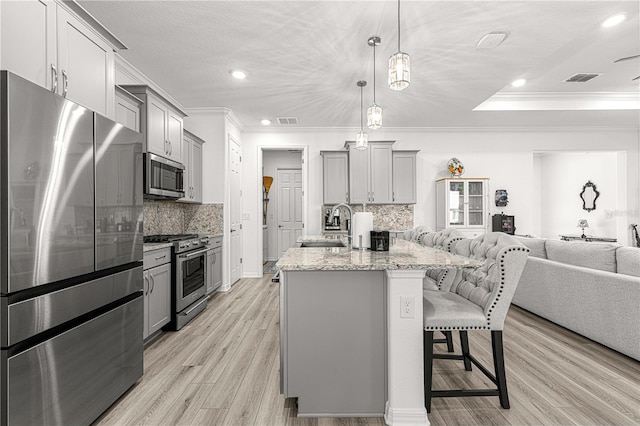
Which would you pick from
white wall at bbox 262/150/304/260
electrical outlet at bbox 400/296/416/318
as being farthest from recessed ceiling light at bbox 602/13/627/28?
white wall at bbox 262/150/304/260

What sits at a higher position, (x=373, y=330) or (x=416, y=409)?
(x=373, y=330)

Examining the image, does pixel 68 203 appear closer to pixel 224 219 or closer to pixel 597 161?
pixel 224 219

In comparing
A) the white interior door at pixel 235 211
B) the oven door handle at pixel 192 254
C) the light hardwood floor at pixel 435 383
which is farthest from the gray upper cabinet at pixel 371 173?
the light hardwood floor at pixel 435 383

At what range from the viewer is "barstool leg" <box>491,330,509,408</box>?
192 cm

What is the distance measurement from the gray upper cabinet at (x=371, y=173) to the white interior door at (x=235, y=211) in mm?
1938

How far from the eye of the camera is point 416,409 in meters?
1.80

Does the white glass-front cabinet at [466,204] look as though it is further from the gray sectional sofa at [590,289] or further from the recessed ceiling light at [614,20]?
the recessed ceiling light at [614,20]

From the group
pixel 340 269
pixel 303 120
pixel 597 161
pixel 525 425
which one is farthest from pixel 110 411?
pixel 597 161

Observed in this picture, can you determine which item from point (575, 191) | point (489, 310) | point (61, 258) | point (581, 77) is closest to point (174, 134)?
point (61, 258)

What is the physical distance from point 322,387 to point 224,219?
11.8 feet

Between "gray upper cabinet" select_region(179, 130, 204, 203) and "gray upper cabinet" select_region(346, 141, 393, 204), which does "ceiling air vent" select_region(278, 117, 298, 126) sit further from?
"gray upper cabinet" select_region(179, 130, 204, 203)

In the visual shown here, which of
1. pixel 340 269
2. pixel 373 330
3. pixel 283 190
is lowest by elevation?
pixel 373 330

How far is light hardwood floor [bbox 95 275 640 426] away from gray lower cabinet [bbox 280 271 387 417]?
0.11 meters

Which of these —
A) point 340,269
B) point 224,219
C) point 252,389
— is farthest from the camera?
point 224,219
